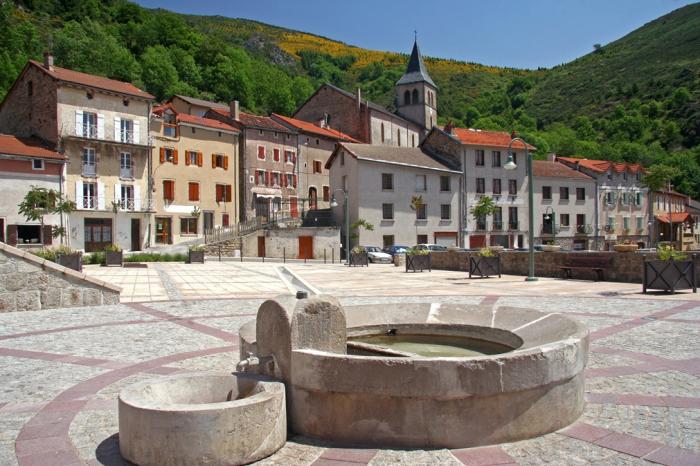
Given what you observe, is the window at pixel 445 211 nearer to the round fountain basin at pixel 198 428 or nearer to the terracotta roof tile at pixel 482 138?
the terracotta roof tile at pixel 482 138

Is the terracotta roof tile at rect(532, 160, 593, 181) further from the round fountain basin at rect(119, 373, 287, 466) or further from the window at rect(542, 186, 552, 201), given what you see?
the round fountain basin at rect(119, 373, 287, 466)

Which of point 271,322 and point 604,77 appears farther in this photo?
point 604,77

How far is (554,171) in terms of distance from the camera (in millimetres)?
53594

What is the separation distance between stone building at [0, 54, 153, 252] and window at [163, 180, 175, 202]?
4.74ft

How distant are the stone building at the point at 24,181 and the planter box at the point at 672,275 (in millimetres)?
32851

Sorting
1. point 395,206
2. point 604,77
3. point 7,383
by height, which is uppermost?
point 604,77

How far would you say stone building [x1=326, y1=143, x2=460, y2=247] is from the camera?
43.7m

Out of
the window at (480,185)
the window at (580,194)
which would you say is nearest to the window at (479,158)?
the window at (480,185)

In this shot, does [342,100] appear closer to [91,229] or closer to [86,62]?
[86,62]

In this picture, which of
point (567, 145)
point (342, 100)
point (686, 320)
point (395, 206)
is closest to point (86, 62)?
point (342, 100)

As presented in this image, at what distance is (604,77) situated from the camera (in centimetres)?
12075

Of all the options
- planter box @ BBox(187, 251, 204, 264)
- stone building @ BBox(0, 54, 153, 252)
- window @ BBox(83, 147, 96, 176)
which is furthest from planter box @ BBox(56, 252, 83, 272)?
window @ BBox(83, 147, 96, 176)

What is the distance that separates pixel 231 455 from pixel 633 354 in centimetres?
579

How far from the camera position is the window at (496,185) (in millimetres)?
51125
